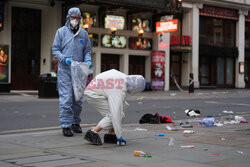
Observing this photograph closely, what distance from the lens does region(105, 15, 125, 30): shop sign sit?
1134 inches

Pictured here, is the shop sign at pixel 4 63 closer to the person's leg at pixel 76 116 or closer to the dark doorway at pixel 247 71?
the person's leg at pixel 76 116

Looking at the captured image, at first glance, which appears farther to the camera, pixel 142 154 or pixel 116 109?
pixel 116 109

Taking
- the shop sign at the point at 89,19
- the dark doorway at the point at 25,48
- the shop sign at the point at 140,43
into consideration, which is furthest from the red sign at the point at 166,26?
the dark doorway at the point at 25,48

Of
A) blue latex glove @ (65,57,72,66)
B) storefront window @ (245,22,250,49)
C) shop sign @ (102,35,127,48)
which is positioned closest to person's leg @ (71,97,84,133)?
blue latex glove @ (65,57,72,66)

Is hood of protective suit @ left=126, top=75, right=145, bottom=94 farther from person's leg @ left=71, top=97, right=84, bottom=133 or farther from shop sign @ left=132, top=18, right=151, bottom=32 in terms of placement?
shop sign @ left=132, top=18, right=151, bottom=32

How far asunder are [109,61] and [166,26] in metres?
4.70

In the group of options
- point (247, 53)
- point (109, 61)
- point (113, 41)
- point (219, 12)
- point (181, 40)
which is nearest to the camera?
point (113, 41)

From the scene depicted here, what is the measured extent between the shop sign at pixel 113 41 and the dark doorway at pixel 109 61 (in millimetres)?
960

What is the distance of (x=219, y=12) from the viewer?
3731 centimetres

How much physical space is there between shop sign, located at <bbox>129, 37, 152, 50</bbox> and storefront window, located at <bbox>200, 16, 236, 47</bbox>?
6145 millimetres

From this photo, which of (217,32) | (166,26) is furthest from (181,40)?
(217,32)

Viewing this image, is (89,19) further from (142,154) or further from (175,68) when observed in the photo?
(142,154)

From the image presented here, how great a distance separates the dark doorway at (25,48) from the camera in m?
26.0

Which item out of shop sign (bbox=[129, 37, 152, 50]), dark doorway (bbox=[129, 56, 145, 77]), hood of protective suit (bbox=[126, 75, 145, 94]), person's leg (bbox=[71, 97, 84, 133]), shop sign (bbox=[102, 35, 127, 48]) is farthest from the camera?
dark doorway (bbox=[129, 56, 145, 77])
